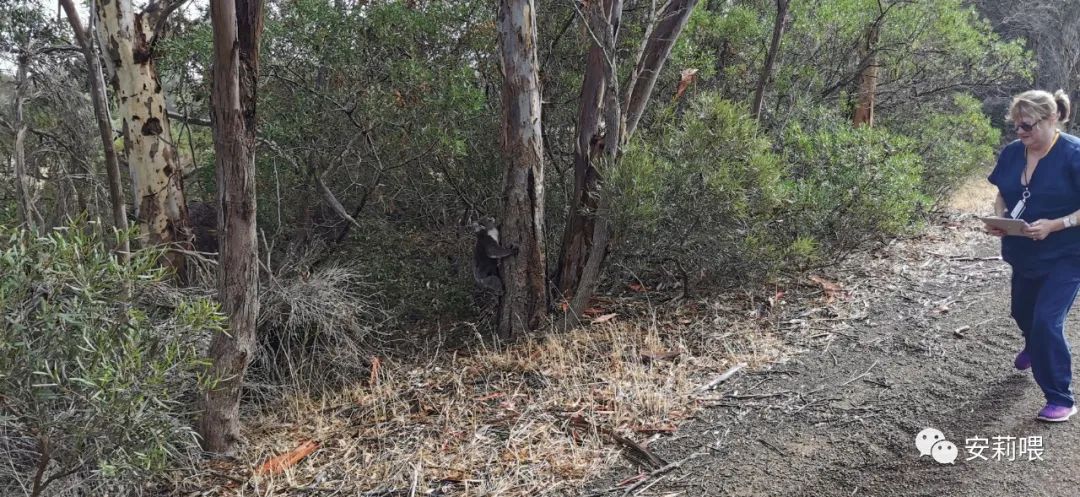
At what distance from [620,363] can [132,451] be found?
3.11 metres

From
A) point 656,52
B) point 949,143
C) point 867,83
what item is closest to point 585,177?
point 656,52

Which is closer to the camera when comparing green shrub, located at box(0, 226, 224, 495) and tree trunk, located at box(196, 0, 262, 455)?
green shrub, located at box(0, 226, 224, 495)

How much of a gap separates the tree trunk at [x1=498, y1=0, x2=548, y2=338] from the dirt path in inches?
78.5

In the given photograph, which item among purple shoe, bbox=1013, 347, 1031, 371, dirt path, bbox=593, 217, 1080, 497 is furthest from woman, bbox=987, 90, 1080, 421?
Answer: purple shoe, bbox=1013, 347, 1031, 371

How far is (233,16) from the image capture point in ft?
11.8

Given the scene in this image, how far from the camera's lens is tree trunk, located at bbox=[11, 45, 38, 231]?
4.14 metres

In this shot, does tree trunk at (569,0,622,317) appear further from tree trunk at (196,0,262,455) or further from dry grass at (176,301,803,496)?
tree trunk at (196,0,262,455)

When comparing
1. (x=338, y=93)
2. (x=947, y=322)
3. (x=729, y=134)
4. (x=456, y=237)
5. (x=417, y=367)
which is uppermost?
(x=338, y=93)

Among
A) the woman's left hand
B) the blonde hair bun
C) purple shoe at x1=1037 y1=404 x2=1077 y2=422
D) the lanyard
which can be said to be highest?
the blonde hair bun

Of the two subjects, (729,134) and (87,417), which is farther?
(729,134)

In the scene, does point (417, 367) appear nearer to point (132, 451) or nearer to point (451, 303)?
point (451, 303)

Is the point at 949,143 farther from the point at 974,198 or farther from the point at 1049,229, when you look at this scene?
the point at 1049,229

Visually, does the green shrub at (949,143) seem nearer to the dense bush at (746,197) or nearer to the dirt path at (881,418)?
the dense bush at (746,197)

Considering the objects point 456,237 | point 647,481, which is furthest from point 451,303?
point 647,481
